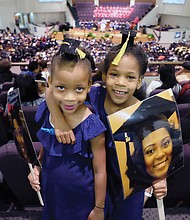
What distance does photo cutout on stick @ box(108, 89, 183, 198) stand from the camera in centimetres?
81

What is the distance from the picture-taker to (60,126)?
923 mm

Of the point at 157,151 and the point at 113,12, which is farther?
the point at 113,12

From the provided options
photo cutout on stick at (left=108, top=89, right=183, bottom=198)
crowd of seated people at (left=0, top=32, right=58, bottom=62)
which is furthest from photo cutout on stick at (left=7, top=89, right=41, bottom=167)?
crowd of seated people at (left=0, top=32, right=58, bottom=62)

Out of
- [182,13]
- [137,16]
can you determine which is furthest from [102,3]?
[182,13]

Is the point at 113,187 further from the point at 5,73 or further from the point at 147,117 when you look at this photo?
the point at 5,73

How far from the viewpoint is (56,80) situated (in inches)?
33.5

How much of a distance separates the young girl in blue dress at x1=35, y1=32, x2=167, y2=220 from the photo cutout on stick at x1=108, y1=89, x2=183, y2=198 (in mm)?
92

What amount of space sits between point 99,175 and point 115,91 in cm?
32

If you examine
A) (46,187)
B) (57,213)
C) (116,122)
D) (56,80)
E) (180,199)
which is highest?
(56,80)

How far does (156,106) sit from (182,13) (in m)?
17.9

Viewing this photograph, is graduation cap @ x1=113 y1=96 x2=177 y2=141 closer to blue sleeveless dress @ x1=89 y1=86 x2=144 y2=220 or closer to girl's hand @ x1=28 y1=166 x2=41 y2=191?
blue sleeveless dress @ x1=89 y1=86 x2=144 y2=220

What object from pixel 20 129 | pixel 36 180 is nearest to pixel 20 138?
pixel 20 129

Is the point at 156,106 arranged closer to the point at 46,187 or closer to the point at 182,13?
the point at 46,187

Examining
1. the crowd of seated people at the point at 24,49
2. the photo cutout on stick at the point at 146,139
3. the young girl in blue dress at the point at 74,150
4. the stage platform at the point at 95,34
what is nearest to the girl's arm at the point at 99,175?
the young girl in blue dress at the point at 74,150
